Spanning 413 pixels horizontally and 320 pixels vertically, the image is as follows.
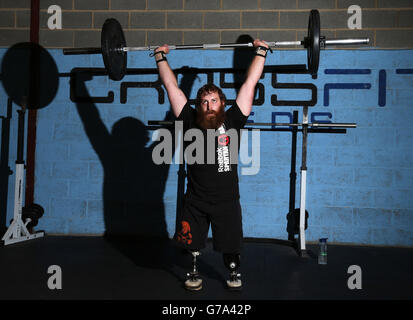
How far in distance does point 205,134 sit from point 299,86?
1.54 metres

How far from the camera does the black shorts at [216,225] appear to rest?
6.07 feet

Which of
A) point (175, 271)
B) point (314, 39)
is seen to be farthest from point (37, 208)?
point (314, 39)

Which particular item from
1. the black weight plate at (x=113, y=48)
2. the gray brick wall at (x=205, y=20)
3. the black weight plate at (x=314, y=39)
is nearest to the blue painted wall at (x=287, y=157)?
the gray brick wall at (x=205, y=20)

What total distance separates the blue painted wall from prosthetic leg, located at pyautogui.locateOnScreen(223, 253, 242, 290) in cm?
112

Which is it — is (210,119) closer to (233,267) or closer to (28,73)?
(233,267)

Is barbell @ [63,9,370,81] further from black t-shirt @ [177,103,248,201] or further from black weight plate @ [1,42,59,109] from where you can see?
black weight plate @ [1,42,59,109]

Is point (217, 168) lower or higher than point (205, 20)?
lower

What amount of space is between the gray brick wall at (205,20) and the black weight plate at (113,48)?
59 cm

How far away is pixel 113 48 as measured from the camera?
2.49 metres

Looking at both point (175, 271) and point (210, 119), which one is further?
point (175, 271)

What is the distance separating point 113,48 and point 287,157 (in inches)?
68.9

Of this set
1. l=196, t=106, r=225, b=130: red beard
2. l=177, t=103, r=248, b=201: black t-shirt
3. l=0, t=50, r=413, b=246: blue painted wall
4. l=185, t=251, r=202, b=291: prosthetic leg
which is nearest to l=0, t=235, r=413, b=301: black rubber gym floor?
l=185, t=251, r=202, b=291: prosthetic leg

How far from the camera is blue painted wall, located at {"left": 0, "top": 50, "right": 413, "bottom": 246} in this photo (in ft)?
9.71

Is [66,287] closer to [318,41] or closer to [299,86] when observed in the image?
[318,41]
